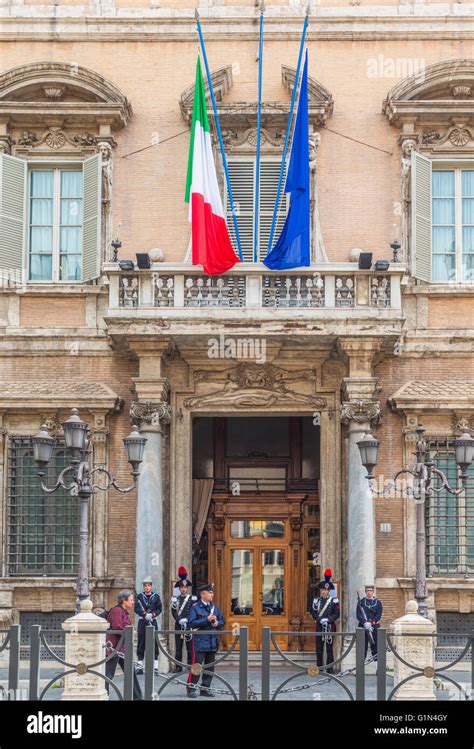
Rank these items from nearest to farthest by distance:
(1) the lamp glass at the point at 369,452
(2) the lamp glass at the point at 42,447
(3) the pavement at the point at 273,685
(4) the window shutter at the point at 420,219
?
1. (3) the pavement at the point at 273,685
2. (1) the lamp glass at the point at 369,452
3. (2) the lamp glass at the point at 42,447
4. (4) the window shutter at the point at 420,219

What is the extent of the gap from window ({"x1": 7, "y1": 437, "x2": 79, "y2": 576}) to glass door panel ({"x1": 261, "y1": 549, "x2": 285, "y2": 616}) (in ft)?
13.5

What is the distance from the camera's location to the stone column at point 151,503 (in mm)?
21344

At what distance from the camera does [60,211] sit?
23562 millimetres

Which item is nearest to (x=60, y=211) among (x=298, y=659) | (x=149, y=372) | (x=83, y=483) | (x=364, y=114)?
(x=149, y=372)

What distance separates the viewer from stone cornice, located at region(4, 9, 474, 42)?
2355cm

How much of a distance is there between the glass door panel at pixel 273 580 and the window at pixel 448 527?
3492 millimetres

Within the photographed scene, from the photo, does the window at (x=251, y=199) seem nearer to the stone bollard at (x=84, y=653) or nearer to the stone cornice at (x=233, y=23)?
the stone cornice at (x=233, y=23)

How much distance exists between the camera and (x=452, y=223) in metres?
23.4

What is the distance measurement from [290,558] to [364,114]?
8.39 meters

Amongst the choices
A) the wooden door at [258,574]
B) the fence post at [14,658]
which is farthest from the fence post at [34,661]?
the wooden door at [258,574]

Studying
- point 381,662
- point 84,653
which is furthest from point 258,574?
point 381,662

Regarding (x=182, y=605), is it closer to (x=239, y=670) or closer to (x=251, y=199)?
(x=239, y=670)

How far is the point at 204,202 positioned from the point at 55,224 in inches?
120
